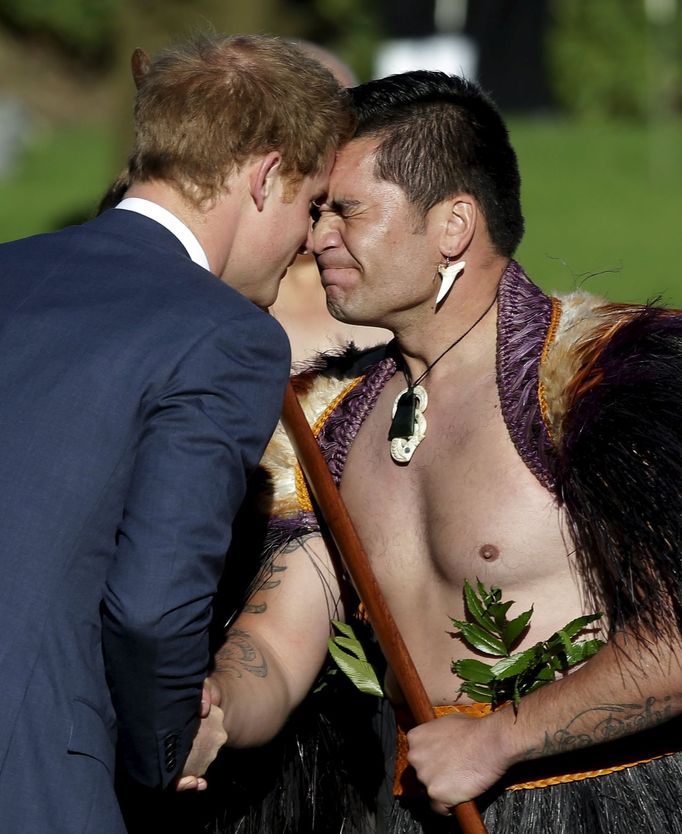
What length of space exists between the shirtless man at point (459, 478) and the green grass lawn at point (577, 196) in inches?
375

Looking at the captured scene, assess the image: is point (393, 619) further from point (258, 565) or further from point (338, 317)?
point (338, 317)

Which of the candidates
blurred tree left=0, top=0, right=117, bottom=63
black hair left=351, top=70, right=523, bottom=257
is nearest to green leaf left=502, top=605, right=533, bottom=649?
black hair left=351, top=70, right=523, bottom=257

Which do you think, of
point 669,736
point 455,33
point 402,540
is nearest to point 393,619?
point 402,540

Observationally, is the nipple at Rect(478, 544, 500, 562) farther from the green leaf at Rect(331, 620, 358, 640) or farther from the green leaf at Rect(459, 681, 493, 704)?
the green leaf at Rect(331, 620, 358, 640)

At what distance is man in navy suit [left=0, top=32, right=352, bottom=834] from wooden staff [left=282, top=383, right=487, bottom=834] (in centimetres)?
50

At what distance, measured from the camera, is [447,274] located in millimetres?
3152

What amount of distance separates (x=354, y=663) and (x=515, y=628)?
518 millimetres

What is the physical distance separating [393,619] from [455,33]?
2607 cm

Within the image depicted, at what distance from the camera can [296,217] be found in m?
2.86

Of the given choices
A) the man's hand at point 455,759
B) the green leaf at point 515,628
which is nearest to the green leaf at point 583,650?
the green leaf at point 515,628

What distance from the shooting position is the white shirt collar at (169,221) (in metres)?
2.67

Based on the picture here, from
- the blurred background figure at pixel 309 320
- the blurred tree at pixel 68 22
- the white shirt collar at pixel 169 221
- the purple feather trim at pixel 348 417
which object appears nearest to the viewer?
the white shirt collar at pixel 169 221

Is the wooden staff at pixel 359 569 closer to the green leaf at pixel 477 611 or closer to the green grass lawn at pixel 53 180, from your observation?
the green leaf at pixel 477 611

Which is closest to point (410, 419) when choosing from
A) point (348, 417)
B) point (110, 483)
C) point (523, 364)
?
point (348, 417)
